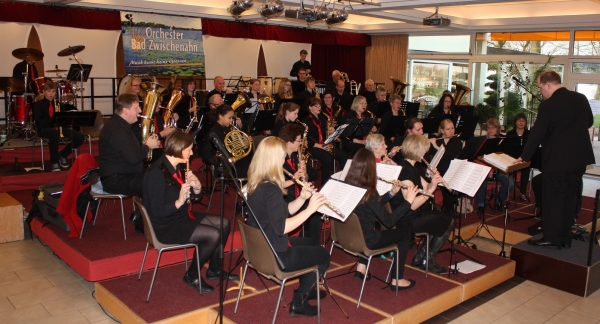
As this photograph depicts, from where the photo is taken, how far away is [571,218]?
5.57 meters

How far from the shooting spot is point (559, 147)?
5426mm

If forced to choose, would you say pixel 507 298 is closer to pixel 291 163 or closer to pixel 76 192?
pixel 291 163

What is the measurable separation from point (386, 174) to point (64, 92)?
668 cm

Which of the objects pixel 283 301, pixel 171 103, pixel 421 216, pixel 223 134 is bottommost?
pixel 283 301

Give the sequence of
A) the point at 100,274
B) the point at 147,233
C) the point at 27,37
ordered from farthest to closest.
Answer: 1. the point at 27,37
2. the point at 100,274
3. the point at 147,233

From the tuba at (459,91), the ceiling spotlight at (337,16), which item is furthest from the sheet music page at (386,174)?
the tuba at (459,91)

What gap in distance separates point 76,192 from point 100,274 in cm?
105

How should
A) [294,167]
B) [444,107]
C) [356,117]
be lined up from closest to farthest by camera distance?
[294,167]
[356,117]
[444,107]

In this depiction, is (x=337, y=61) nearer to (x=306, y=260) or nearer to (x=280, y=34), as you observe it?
(x=280, y=34)

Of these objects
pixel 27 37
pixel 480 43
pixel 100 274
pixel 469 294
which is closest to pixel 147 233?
pixel 100 274

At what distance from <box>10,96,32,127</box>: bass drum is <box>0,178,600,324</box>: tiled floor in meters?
3.92

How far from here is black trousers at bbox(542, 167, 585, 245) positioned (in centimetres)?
548

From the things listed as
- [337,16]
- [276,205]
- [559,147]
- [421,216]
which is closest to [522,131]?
[559,147]

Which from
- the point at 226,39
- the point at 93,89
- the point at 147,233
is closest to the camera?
the point at 147,233
